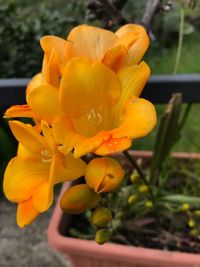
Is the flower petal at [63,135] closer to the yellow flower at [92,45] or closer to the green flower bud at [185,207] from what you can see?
the yellow flower at [92,45]

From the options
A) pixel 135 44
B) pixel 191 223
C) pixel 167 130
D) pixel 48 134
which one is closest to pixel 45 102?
pixel 48 134

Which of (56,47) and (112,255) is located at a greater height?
(56,47)

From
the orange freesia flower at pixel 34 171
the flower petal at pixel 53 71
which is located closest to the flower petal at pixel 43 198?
the orange freesia flower at pixel 34 171

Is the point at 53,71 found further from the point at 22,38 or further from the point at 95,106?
the point at 22,38

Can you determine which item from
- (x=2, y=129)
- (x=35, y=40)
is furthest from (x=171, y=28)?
(x=2, y=129)

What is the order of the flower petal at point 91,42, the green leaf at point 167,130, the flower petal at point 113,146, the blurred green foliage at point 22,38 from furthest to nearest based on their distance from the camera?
the blurred green foliage at point 22,38, the green leaf at point 167,130, the flower petal at point 91,42, the flower petal at point 113,146

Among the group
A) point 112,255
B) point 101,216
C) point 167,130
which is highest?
point 101,216

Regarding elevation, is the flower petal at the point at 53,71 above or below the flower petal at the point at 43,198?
above
